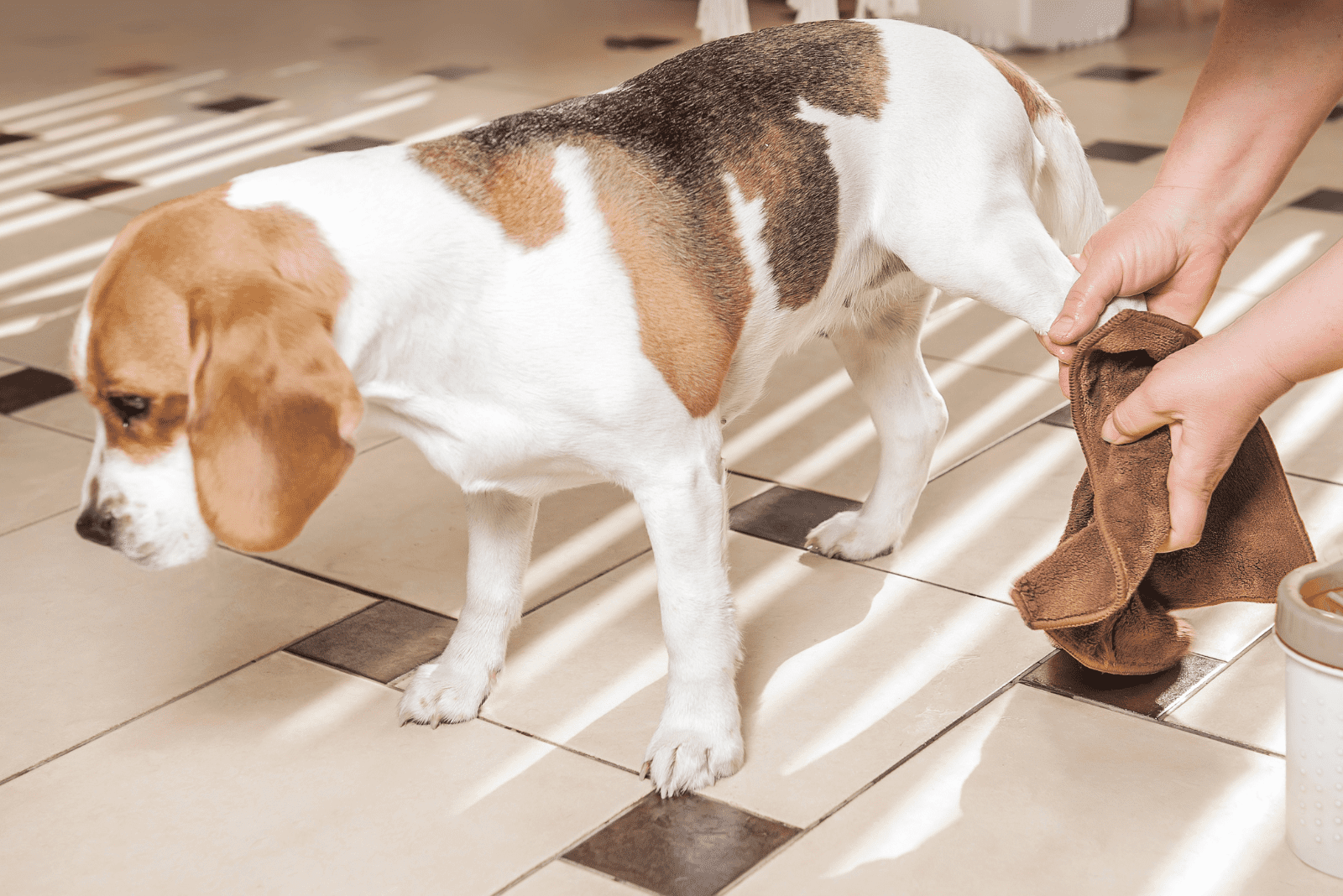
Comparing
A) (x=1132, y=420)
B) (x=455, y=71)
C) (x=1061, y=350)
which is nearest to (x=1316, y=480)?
(x=1061, y=350)

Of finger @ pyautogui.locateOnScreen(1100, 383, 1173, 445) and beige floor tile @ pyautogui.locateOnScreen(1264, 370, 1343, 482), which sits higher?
finger @ pyautogui.locateOnScreen(1100, 383, 1173, 445)

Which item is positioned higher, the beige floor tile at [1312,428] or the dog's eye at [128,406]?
the dog's eye at [128,406]

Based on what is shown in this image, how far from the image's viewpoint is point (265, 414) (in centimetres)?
116

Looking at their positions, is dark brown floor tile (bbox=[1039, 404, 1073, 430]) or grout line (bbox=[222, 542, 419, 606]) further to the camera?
dark brown floor tile (bbox=[1039, 404, 1073, 430])

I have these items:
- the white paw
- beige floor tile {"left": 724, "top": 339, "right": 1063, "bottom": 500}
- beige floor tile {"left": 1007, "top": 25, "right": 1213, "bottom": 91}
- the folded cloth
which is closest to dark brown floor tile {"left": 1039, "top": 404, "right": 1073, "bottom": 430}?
beige floor tile {"left": 724, "top": 339, "right": 1063, "bottom": 500}

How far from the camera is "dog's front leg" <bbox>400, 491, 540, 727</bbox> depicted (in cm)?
159

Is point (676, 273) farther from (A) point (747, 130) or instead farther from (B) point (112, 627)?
(B) point (112, 627)

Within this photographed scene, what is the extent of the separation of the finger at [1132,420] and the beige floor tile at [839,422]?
0.69 m

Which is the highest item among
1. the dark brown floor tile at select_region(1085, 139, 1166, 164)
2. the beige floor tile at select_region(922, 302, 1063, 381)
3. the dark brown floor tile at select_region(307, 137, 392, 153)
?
the dark brown floor tile at select_region(307, 137, 392, 153)

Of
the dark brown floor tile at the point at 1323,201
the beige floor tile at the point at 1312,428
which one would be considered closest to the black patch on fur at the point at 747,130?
the beige floor tile at the point at 1312,428

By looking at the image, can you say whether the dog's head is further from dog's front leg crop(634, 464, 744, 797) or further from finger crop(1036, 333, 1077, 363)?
finger crop(1036, 333, 1077, 363)

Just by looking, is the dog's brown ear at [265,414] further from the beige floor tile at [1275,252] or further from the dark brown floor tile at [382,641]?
the beige floor tile at [1275,252]

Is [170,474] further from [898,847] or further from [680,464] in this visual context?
[898,847]

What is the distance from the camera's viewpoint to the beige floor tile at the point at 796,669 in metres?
1.49
